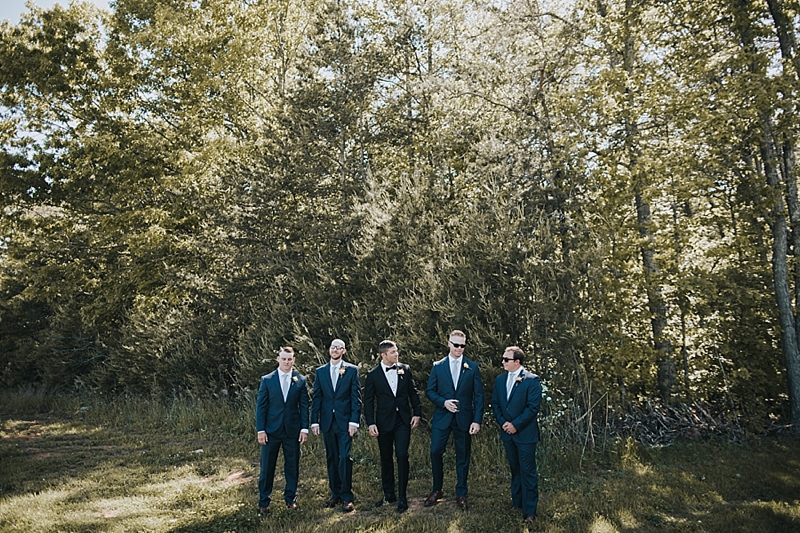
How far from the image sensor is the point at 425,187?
12.3 meters

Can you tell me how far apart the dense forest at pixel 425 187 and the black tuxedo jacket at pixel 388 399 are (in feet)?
8.99

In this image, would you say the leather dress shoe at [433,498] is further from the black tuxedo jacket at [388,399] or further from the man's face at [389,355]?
the man's face at [389,355]

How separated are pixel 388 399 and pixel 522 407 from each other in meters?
1.65

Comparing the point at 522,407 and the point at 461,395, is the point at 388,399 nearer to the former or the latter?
the point at 461,395

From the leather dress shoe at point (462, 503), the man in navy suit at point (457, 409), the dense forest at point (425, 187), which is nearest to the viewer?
the leather dress shoe at point (462, 503)

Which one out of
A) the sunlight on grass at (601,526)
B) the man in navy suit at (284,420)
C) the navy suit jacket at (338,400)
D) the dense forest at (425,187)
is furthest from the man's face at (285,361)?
the sunlight on grass at (601,526)

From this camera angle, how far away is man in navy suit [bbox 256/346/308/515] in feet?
23.0

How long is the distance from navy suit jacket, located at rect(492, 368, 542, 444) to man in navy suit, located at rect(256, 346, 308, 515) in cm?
247

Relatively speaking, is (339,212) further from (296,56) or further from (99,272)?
(99,272)

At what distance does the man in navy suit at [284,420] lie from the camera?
23.0 ft

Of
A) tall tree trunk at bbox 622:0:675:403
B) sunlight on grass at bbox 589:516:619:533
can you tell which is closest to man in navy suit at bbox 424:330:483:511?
sunlight on grass at bbox 589:516:619:533

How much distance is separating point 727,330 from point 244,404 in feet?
35.3

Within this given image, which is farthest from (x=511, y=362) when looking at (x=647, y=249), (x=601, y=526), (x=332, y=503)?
(x=647, y=249)

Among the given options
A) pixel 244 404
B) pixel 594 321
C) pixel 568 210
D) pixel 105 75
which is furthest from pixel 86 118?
pixel 594 321
